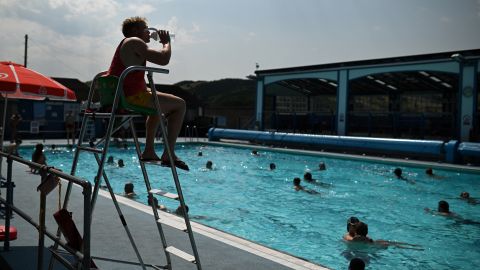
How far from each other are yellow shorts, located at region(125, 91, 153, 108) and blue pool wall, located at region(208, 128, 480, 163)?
17.2 metres

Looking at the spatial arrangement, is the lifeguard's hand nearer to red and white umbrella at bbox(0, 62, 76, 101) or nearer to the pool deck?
the pool deck

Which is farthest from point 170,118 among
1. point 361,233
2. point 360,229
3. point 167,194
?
point 361,233

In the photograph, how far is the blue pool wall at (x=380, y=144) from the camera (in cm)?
1798

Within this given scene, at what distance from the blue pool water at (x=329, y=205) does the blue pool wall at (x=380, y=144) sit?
1.28m

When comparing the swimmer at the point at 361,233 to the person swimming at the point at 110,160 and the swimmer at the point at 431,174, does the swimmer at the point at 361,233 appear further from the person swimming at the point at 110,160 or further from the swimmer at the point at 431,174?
the person swimming at the point at 110,160

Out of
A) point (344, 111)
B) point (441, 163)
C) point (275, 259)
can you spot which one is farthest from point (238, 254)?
point (344, 111)

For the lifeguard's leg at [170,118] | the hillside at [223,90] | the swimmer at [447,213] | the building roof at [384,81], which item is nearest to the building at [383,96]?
the building roof at [384,81]

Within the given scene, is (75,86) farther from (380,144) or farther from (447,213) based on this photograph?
(447,213)

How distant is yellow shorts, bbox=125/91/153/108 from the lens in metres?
3.16

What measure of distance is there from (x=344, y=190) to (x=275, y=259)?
955 centimetres

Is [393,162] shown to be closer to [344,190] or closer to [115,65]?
[344,190]

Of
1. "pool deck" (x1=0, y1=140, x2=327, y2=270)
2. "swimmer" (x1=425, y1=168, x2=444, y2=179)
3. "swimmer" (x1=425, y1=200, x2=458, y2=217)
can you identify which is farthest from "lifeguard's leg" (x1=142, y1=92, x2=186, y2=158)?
"swimmer" (x1=425, y1=168, x2=444, y2=179)

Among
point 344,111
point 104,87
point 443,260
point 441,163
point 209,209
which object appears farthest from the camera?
point 344,111

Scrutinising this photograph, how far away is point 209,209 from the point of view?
11164 mm
